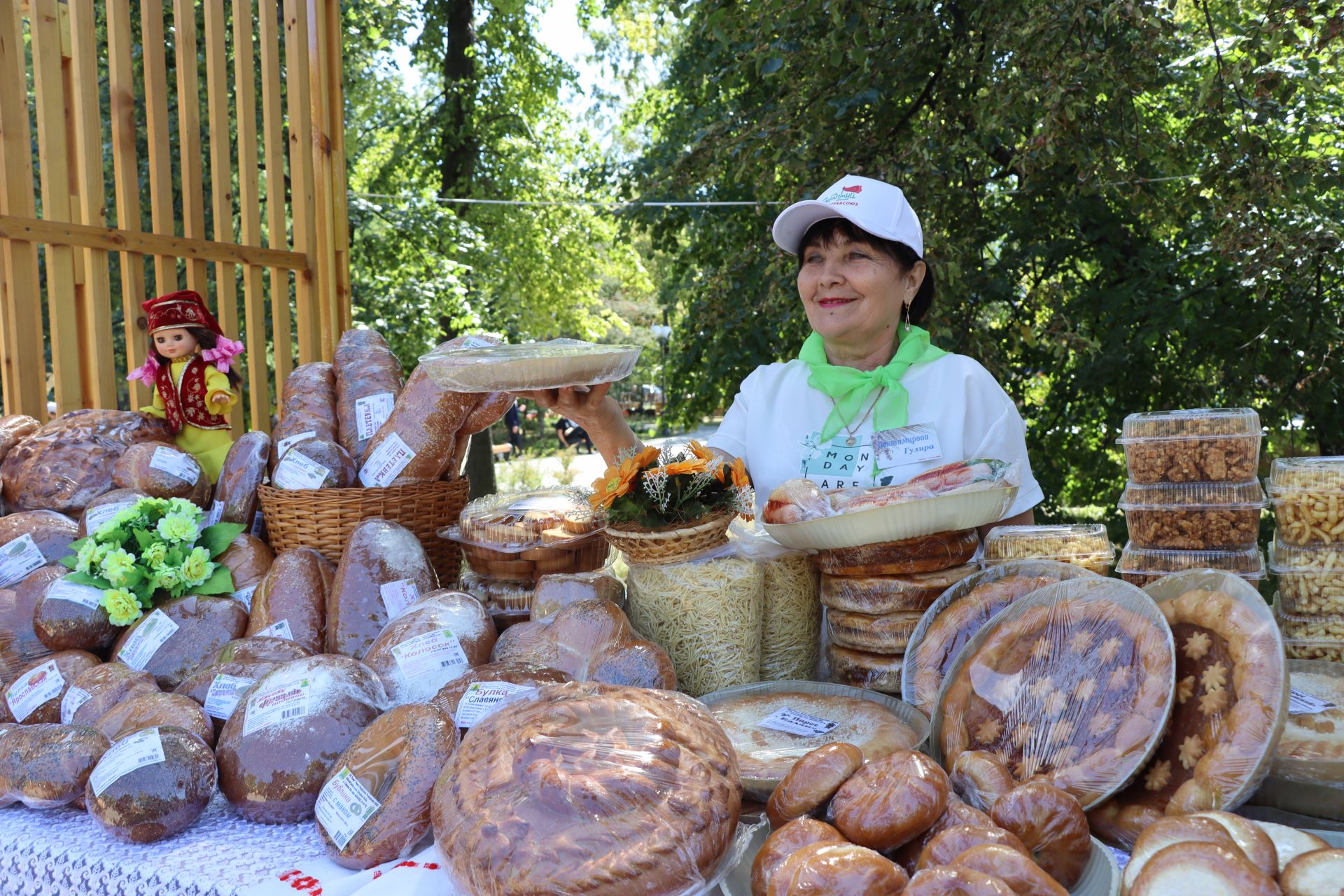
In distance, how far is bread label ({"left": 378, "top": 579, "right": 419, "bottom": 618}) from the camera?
1878 millimetres

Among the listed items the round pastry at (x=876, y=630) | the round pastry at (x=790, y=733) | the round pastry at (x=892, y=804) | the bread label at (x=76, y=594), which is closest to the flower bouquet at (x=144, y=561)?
the bread label at (x=76, y=594)

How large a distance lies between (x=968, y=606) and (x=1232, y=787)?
50 centimetres

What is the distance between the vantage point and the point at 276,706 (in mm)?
1421

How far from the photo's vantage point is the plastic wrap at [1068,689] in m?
1.17

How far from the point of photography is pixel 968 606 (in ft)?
5.06

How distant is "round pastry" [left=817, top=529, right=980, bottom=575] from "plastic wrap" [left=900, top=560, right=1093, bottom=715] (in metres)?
0.12

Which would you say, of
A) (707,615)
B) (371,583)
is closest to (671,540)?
(707,615)

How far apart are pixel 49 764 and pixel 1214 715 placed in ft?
5.52

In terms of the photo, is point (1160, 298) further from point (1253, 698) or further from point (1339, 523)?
point (1253, 698)

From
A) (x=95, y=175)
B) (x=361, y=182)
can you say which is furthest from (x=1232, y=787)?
(x=361, y=182)

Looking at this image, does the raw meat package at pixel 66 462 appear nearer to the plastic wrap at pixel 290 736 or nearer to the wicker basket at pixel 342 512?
the wicker basket at pixel 342 512

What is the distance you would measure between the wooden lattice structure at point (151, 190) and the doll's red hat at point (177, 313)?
1.10 feet

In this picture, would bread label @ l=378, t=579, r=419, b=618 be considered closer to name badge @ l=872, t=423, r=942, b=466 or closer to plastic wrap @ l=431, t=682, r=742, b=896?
plastic wrap @ l=431, t=682, r=742, b=896

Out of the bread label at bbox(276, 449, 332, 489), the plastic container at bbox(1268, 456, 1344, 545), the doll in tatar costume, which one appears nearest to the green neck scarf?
the plastic container at bbox(1268, 456, 1344, 545)
